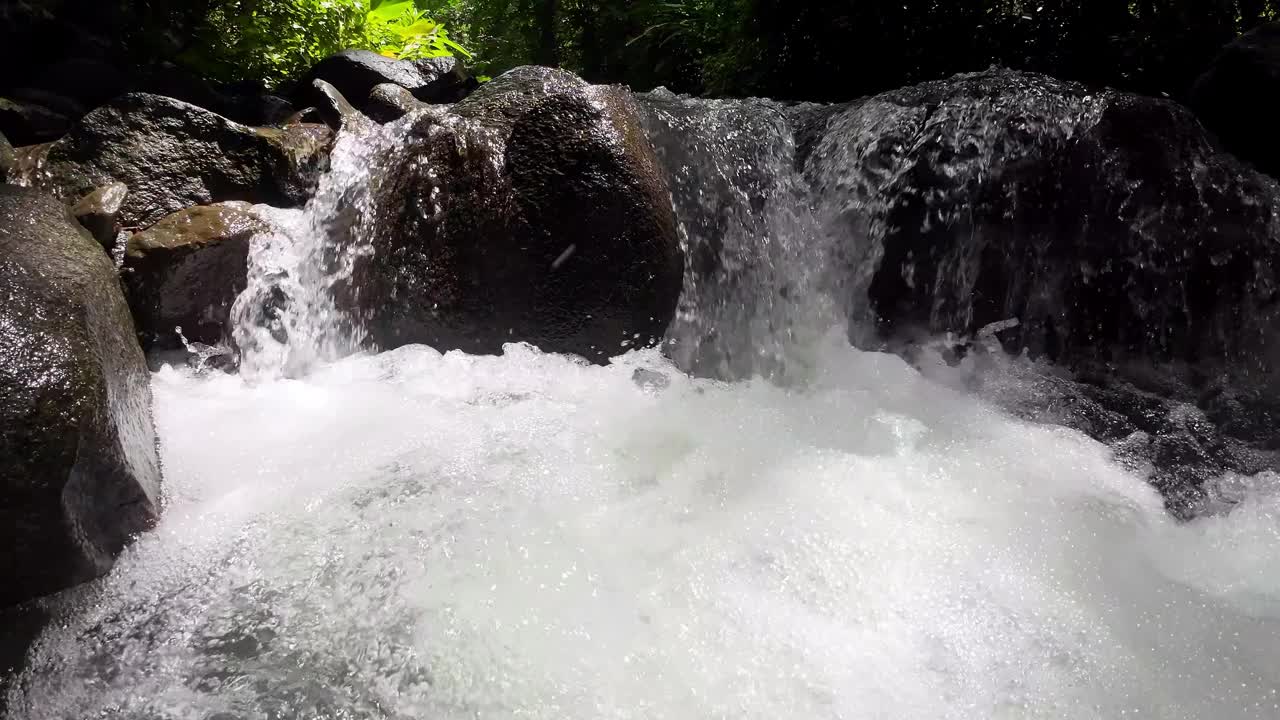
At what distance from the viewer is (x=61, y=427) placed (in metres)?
1.78

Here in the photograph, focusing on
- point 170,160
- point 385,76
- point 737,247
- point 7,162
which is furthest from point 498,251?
point 385,76

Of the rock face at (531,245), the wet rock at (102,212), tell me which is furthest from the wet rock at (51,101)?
the rock face at (531,245)

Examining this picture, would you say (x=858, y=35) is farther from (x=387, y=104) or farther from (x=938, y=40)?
(x=387, y=104)

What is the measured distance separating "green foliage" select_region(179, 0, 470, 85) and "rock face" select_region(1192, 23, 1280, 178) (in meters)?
6.32

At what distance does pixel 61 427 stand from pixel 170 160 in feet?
8.12

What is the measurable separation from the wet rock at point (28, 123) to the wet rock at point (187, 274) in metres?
1.47

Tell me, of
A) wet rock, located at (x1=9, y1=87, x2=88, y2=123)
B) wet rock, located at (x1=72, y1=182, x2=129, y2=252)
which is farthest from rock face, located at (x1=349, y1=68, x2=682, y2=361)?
wet rock, located at (x1=9, y1=87, x2=88, y2=123)

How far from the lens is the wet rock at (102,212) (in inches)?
124

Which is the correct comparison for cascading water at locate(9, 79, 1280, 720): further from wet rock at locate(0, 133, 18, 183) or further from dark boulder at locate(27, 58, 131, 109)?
dark boulder at locate(27, 58, 131, 109)

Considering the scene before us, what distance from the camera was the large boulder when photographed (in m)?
3.36

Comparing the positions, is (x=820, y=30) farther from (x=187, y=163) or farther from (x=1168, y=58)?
(x=187, y=163)

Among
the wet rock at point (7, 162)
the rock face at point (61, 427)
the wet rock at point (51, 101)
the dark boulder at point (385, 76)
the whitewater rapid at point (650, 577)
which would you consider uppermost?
the dark boulder at point (385, 76)

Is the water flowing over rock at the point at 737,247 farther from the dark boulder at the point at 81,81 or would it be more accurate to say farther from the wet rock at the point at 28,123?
the dark boulder at the point at 81,81

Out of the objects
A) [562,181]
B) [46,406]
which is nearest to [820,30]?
[562,181]
